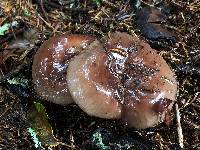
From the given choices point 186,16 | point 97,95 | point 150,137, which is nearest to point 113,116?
point 97,95

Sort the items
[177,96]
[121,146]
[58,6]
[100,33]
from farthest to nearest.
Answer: [58,6]
[100,33]
[177,96]
[121,146]

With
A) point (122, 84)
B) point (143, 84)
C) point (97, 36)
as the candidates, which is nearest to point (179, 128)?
point (143, 84)

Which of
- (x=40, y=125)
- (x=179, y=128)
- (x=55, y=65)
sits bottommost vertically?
(x=40, y=125)

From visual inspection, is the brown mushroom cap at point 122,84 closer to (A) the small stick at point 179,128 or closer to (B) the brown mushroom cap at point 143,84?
(B) the brown mushroom cap at point 143,84

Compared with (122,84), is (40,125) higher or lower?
lower

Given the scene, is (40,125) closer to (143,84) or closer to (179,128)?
(143,84)

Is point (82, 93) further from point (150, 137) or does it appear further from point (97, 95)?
point (150, 137)

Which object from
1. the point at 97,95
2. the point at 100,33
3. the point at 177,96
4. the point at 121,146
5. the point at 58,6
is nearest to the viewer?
the point at 97,95

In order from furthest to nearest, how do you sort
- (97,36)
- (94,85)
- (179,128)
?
(97,36)
(179,128)
(94,85)
